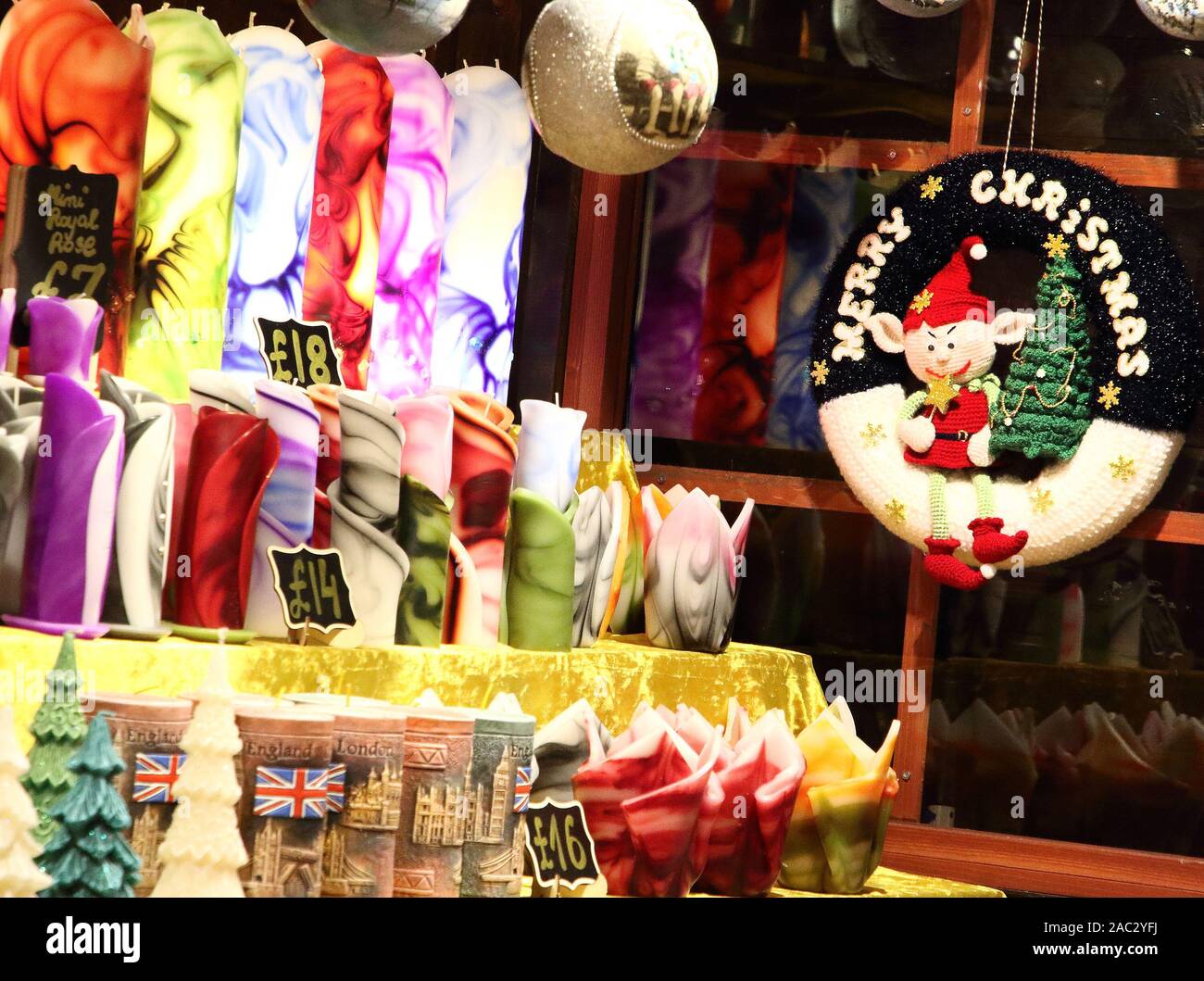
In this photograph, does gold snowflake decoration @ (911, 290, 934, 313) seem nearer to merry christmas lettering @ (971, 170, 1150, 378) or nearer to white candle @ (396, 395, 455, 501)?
merry christmas lettering @ (971, 170, 1150, 378)

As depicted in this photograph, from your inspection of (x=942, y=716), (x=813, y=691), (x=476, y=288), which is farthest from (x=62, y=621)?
(x=942, y=716)

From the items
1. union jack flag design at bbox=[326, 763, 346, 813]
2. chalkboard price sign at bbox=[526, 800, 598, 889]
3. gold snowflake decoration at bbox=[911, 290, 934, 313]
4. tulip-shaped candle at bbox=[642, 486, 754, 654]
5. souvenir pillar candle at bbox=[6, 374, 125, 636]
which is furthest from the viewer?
gold snowflake decoration at bbox=[911, 290, 934, 313]

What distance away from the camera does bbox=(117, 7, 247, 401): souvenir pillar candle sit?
2.32 m

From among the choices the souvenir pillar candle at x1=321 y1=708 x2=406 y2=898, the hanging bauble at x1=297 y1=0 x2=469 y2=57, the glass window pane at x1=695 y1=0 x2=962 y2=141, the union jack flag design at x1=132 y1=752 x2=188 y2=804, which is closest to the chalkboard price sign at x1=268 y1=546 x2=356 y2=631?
the souvenir pillar candle at x1=321 y1=708 x2=406 y2=898

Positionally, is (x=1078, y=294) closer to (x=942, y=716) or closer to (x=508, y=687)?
(x=942, y=716)

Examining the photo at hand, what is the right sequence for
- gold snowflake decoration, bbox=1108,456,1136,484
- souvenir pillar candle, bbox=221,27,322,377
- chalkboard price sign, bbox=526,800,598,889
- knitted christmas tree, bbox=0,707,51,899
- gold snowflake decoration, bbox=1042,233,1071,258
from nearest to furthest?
knitted christmas tree, bbox=0,707,51,899
chalkboard price sign, bbox=526,800,598,889
souvenir pillar candle, bbox=221,27,322,377
gold snowflake decoration, bbox=1108,456,1136,484
gold snowflake decoration, bbox=1042,233,1071,258

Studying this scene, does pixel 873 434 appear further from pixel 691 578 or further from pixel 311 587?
pixel 311 587

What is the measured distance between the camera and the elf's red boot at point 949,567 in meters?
3.04

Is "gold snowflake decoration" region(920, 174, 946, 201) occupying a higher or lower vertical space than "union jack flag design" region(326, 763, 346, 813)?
higher

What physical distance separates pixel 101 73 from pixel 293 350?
1.48ft

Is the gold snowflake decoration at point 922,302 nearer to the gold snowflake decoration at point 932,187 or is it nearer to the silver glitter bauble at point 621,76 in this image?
the gold snowflake decoration at point 932,187

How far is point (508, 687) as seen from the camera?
2.37 m

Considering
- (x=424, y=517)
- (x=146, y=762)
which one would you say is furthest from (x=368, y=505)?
(x=146, y=762)

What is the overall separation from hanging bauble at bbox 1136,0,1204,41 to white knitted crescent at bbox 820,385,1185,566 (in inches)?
26.1
